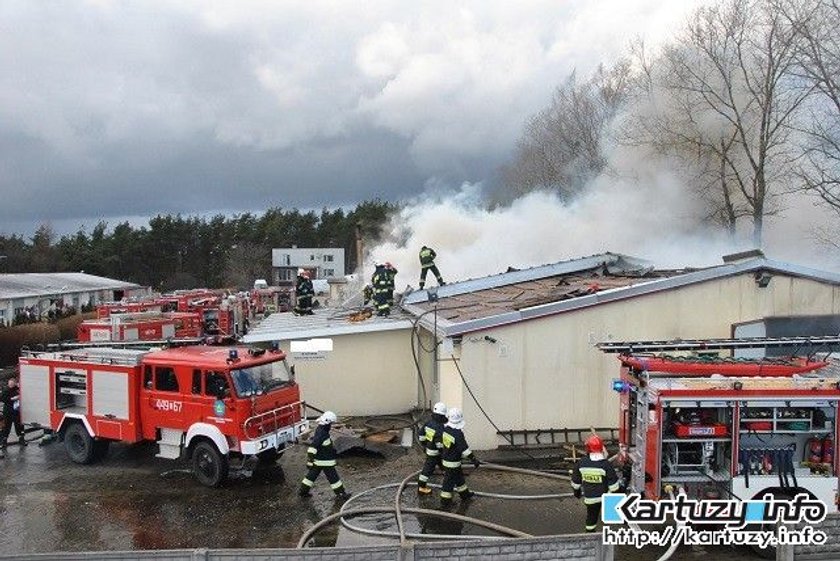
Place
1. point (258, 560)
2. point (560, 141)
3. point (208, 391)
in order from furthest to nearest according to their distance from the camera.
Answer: point (560, 141), point (208, 391), point (258, 560)

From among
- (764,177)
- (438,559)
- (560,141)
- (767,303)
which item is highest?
(560,141)

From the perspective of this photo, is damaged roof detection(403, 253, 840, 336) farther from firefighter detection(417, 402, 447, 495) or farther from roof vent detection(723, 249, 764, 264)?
firefighter detection(417, 402, 447, 495)

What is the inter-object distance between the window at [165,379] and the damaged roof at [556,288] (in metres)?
4.66

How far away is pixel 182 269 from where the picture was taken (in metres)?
82.0

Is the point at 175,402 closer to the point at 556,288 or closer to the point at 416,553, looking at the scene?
the point at 416,553

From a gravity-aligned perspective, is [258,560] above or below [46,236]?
below

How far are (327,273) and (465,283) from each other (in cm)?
6435

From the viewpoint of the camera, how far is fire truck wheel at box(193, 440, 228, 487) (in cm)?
1063

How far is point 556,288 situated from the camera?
16781 mm

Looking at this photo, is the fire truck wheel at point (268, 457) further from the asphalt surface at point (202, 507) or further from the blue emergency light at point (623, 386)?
the blue emergency light at point (623, 386)

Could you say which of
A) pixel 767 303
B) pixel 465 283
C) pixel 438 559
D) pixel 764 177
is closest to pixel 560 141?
pixel 764 177

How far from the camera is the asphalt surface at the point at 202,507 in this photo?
887 centimetres

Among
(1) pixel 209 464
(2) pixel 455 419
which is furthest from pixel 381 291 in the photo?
(2) pixel 455 419

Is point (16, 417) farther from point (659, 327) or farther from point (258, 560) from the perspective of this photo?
point (659, 327)
